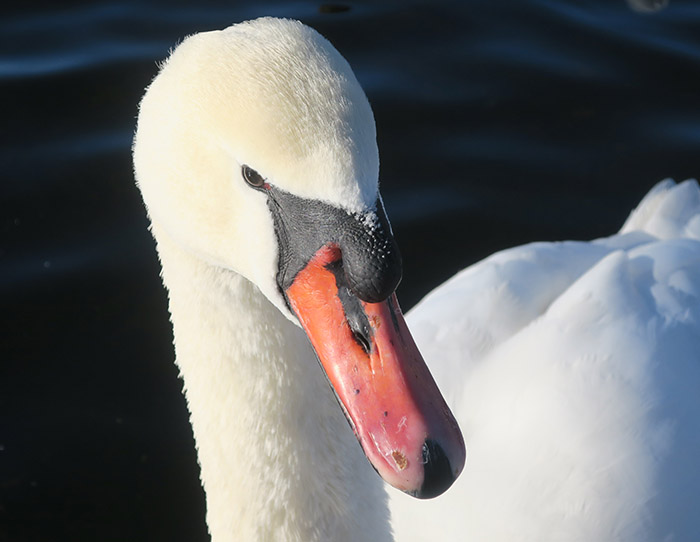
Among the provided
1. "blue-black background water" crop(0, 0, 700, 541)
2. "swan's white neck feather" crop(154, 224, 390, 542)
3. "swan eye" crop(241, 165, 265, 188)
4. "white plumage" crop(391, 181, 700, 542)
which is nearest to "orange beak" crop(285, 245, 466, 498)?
"swan eye" crop(241, 165, 265, 188)

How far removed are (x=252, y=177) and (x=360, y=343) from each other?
48cm

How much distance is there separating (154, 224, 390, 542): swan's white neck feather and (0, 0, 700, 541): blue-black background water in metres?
1.61

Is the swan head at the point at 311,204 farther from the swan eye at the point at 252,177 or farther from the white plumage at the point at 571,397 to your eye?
the white plumage at the point at 571,397

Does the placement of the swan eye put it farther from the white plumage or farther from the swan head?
the white plumage

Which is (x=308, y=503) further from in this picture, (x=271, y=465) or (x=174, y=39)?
(x=174, y=39)

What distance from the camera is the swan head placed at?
2.16 m

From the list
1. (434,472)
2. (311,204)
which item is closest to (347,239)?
(311,204)

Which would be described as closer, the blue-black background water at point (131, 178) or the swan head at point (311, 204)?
the swan head at point (311, 204)

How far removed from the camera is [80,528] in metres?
4.40

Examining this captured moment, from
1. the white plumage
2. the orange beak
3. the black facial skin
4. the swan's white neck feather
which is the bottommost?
the white plumage

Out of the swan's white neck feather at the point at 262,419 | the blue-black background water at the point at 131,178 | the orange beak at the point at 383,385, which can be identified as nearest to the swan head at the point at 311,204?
the orange beak at the point at 383,385

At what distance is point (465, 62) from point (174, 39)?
2.10 metres

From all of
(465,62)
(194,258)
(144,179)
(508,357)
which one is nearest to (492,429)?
(508,357)

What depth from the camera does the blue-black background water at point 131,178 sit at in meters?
4.70
